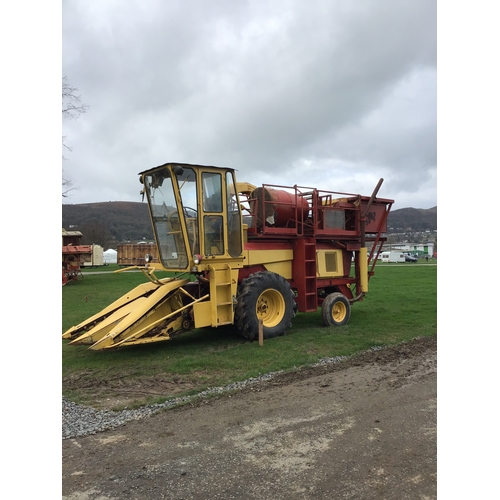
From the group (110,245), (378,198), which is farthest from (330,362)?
(110,245)

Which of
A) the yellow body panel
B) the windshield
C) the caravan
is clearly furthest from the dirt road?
the caravan

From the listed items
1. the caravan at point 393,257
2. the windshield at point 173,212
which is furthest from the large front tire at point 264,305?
the caravan at point 393,257

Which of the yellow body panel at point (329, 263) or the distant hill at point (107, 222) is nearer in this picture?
the yellow body panel at point (329, 263)

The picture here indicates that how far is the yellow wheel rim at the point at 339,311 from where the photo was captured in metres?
10.8

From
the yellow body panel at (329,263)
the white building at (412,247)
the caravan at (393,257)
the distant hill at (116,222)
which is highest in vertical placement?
the distant hill at (116,222)

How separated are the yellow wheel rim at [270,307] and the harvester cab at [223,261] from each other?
0.9 inches

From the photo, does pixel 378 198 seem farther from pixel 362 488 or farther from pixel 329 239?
pixel 362 488

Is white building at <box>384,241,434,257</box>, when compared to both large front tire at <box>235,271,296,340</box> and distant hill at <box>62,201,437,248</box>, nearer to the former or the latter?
distant hill at <box>62,201,437,248</box>

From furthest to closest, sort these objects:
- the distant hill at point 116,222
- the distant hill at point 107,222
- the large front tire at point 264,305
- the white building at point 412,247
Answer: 1. the white building at point 412,247
2. the distant hill at point 107,222
3. the distant hill at point 116,222
4. the large front tire at point 264,305

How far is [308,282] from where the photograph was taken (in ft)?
34.2

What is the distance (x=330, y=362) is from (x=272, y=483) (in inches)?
160

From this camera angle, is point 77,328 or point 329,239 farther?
point 329,239

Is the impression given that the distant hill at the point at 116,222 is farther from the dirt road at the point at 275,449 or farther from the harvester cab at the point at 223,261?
the dirt road at the point at 275,449

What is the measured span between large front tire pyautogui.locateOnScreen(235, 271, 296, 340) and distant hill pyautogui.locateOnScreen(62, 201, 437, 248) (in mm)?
2499
